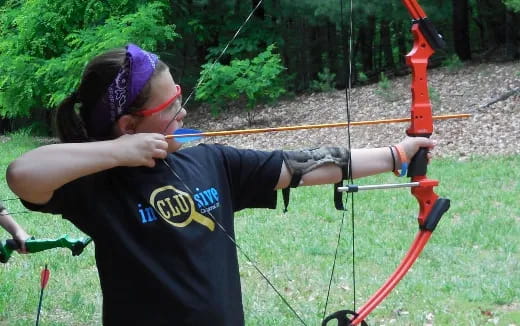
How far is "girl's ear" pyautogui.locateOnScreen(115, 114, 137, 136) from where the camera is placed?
156cm

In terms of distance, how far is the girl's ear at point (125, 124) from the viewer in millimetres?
1556

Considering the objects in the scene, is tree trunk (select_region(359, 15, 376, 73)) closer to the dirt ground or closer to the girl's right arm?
the dirt ground

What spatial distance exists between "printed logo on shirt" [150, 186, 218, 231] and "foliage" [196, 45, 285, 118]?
23.5 feet

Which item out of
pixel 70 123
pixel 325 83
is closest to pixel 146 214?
pixel 70 123

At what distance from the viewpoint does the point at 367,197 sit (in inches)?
231

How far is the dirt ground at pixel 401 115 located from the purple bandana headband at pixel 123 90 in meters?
4.85

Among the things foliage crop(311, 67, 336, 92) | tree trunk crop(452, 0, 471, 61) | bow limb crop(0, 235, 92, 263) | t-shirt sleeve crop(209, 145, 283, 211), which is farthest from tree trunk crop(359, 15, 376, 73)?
t-shirt sleeve crop(209, 145, 283, 211)

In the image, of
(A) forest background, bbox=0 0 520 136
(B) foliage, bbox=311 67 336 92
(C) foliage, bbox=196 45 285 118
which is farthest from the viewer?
(B) foliage, bbox=311 67 336 92

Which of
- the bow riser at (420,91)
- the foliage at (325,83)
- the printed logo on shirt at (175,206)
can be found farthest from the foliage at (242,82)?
the printed logo on shirt at (175,206)

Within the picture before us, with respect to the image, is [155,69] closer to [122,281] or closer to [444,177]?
[122,281]

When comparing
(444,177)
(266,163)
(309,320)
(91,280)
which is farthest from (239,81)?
(266,163)

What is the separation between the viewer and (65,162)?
139 cm

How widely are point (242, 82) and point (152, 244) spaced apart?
7683mm

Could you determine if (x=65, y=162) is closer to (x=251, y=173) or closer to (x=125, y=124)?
(x=125, y=124)
